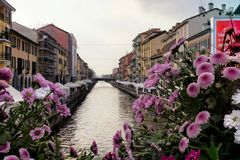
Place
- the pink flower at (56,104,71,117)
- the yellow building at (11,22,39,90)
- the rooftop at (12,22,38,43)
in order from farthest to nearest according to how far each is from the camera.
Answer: the rooftop at (12,22,38,43)
the yellow building at (11,22,39,90)
the pink flower at (56,104,71,117)

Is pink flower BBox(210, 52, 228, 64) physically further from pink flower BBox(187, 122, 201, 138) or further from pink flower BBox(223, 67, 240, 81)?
pink flower BBox(187, 122, 201, 138)

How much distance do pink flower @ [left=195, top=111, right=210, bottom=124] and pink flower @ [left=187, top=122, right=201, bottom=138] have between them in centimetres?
3

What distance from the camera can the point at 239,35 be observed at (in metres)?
3.79

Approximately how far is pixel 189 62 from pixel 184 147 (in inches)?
36.4

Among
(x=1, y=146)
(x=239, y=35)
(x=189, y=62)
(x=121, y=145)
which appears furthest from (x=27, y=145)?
(x=239, y=35)

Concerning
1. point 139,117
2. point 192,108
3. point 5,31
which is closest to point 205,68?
point 192,108

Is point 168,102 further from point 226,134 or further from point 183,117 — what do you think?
point 226,134

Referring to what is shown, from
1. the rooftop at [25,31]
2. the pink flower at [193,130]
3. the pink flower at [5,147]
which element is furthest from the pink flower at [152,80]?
the rooftop at [25,31]

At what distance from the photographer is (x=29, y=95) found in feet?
12.2

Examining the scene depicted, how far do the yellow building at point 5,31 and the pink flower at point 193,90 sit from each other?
45557 mm

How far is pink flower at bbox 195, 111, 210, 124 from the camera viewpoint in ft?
10.0

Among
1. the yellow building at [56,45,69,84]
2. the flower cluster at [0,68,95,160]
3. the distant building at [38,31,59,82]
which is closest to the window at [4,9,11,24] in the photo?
the distant building at [38,31,59,82]

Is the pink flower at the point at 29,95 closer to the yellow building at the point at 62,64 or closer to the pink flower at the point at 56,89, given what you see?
the pink flower at the point at 56,89

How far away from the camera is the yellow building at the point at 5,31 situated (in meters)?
48.6
